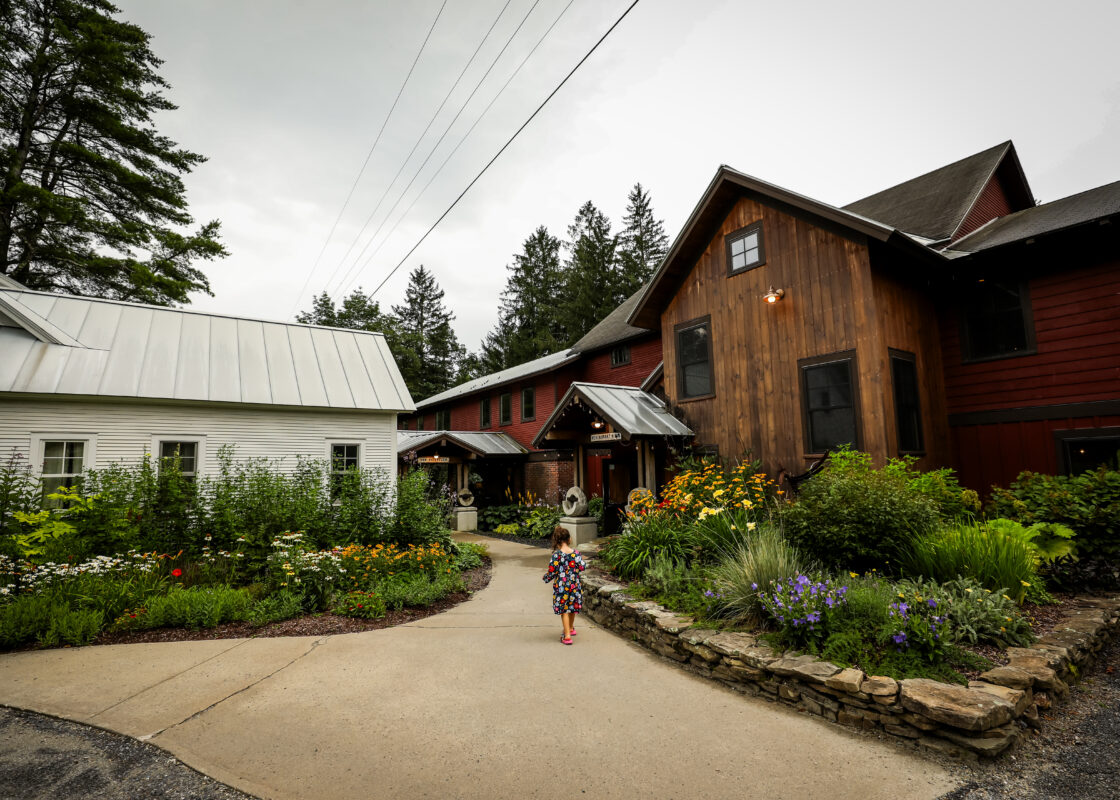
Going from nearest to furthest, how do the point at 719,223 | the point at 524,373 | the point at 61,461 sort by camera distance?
1. the point at 61,461
2. the point at 719,223
3. the point at 524,373

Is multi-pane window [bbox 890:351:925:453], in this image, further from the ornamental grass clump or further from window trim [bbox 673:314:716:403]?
the ornamental grass clump

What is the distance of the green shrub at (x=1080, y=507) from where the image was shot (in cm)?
605

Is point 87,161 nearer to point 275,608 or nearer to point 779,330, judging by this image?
point 275,608

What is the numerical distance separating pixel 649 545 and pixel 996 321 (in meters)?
7.62

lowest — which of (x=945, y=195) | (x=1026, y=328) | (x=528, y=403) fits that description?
(x=1026, y=328)

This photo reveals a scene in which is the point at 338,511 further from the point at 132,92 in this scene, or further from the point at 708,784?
the point at 132,92

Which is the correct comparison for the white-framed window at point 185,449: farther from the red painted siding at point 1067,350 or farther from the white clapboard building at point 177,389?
the red painted siding at point 1067,350

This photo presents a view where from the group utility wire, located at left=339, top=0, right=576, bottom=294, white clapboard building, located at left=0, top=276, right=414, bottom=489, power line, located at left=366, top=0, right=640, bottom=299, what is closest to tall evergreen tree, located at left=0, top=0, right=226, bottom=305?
white clapboard building, located at left=0, top=276, right=414, bottom=489

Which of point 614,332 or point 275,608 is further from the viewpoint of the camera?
point 614,332

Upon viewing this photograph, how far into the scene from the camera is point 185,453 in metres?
12.1

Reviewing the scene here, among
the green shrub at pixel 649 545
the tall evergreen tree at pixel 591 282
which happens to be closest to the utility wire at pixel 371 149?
the green shrub at pixel 649 545

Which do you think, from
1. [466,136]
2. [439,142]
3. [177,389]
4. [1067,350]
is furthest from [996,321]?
[177,389]

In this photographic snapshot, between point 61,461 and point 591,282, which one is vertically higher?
point 591,282

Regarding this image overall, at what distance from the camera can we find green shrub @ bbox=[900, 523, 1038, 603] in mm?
5309
